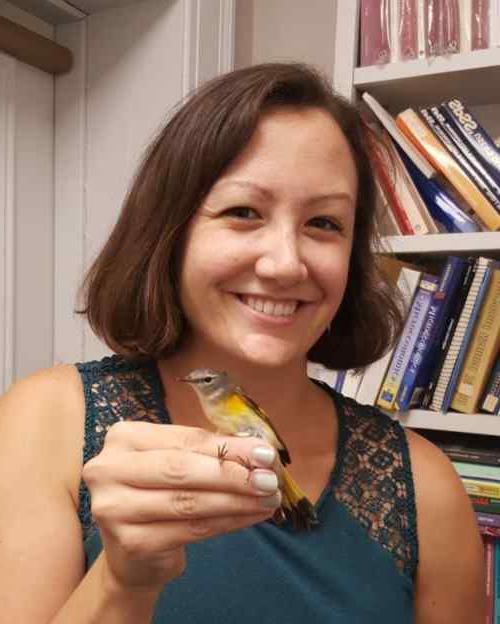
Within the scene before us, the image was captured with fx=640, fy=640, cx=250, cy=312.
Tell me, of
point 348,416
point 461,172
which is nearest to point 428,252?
point 461,172

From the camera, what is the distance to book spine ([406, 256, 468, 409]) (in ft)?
4.12

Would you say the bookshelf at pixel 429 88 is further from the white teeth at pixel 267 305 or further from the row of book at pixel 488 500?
the white teeth at pixel 267 305

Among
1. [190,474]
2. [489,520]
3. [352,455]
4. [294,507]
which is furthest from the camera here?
[489,520]

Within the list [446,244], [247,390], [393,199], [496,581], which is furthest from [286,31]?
[496,581]

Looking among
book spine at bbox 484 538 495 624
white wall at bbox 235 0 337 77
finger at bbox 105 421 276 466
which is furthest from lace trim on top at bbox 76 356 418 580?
white wall at bbox 235 0 337 77

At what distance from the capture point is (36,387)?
2.56 ft

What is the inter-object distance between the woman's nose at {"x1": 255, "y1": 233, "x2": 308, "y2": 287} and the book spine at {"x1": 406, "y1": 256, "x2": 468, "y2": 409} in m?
0.61

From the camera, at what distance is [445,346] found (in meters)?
1.26

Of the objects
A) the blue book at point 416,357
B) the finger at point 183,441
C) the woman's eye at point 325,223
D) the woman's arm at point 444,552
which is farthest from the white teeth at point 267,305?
the blue book at point 416,357

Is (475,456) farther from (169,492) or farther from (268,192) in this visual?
(169,492)

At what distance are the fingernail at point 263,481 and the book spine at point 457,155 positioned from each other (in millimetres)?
919

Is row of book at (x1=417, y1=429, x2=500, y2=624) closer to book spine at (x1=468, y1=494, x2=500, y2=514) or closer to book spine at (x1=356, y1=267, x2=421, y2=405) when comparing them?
book spine at (x1=468, y1=494, x2=500, y2=514)

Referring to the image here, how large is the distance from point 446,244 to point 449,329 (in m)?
0.17

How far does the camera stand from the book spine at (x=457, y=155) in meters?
1.23
